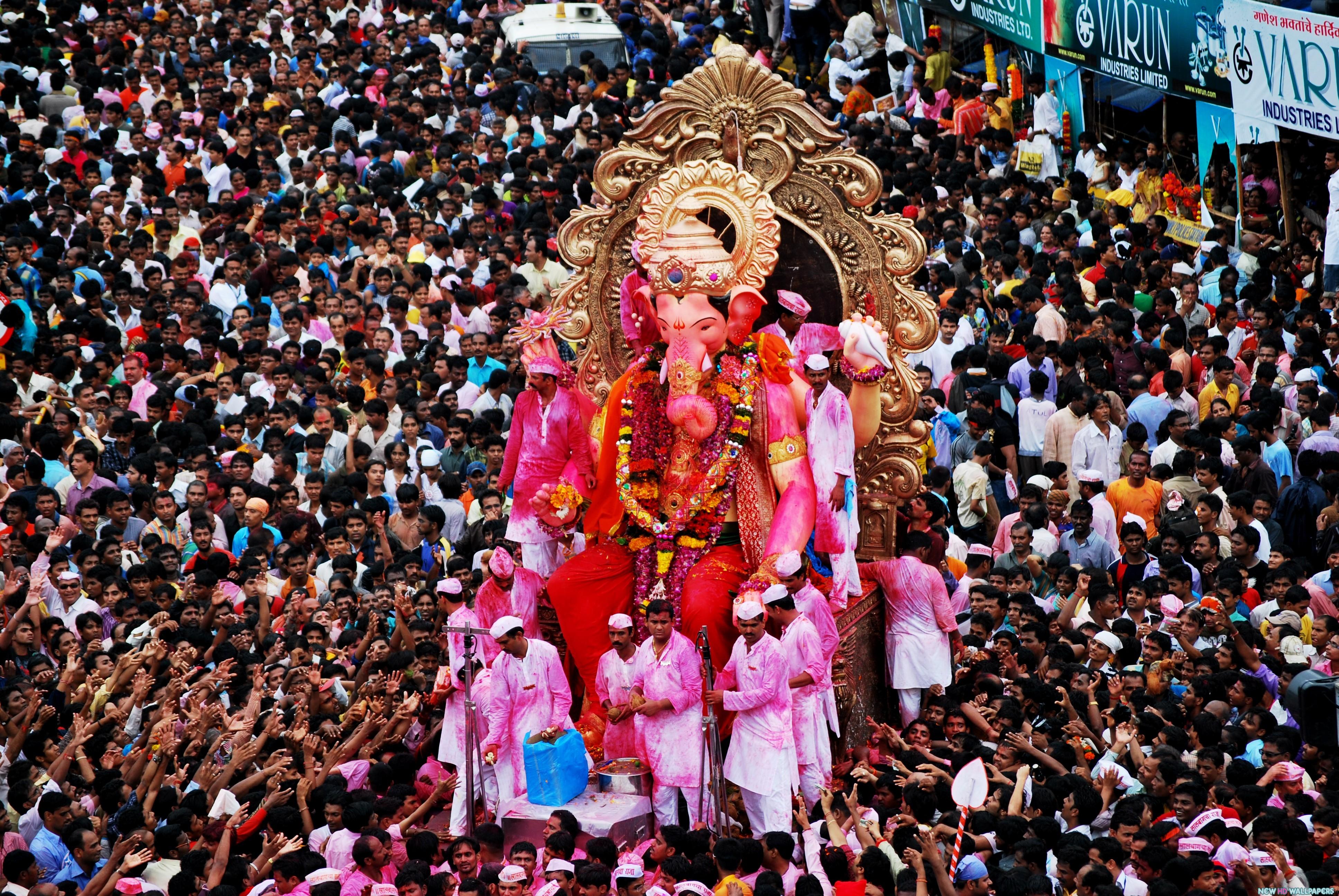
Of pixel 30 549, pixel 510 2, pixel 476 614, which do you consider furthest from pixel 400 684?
pixel 510 2

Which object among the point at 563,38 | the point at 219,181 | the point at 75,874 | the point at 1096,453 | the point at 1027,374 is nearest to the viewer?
the point at 75,874

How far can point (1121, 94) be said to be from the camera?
18547 millimetres

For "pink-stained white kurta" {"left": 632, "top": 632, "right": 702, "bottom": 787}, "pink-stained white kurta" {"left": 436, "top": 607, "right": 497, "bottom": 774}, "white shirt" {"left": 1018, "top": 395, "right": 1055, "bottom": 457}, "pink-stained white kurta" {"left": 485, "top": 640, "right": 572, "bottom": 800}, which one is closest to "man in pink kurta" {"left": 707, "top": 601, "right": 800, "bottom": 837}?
"pink-stained white kurta" {"left": 632, "top": 632, "right": 702, "bottom": 787}

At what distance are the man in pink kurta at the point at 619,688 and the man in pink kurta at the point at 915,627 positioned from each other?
5.47 ft

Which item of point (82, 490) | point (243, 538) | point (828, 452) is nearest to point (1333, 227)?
point (828, 452)

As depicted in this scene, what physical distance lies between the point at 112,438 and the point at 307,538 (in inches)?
76.0

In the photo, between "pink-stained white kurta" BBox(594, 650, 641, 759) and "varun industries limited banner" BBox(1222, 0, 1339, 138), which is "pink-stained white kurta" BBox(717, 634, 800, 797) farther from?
"varun industries limited banner" BBox(1222, 0, 1339, 138)

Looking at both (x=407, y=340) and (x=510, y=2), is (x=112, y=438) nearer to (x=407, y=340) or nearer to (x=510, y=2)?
(x=407, y=340)

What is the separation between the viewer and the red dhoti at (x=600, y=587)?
32.7 feet

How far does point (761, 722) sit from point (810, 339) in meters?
2.45

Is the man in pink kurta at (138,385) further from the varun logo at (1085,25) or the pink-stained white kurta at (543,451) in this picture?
the varun logo at (1085,25)

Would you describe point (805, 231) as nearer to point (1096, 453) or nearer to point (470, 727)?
point (1096, 453)

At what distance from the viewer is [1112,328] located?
14344 millimetres

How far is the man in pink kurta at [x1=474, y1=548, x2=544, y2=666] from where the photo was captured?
10.3 m
